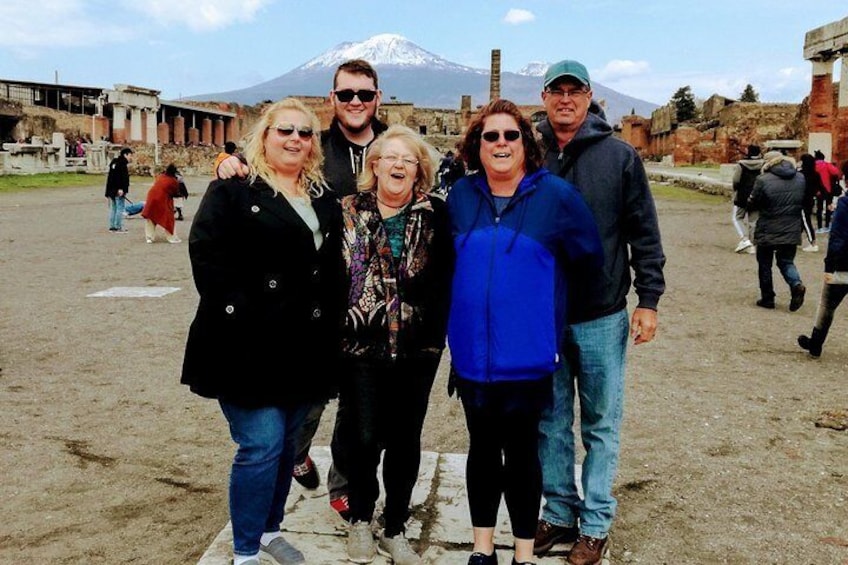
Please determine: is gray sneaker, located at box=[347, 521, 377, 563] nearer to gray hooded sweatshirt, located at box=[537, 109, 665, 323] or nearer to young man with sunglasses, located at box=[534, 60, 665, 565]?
young man with sunglasses, located at box=[534, 60, 665, 565]

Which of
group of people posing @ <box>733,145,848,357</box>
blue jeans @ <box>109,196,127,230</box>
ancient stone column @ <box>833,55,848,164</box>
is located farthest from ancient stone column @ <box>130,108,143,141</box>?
group of people posing @ <box>733,145,848,357</box>

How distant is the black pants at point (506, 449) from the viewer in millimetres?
3135

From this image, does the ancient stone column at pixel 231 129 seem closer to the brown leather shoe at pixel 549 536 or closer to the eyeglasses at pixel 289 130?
the eyeglasses at pixel 289 130

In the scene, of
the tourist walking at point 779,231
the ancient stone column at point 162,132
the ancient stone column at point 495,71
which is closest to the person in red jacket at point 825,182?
the tourist walking at point 779,231

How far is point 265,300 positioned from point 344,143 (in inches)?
42.3

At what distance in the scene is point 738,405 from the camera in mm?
6223

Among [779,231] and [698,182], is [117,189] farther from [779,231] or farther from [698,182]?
[698,182]

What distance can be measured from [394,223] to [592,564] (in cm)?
172

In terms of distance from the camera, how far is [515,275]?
3.08 m

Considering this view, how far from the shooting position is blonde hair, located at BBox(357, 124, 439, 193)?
3.30 m

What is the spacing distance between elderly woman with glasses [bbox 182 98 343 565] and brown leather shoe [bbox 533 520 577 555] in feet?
3.96

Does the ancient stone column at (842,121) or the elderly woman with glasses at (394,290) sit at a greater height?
the ancient stone column at (842,121)

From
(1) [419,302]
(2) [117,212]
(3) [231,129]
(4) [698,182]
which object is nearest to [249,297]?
(1) [419,302]

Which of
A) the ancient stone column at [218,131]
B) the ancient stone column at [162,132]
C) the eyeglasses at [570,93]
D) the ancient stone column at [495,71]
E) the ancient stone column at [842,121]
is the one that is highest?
the ancient stone column at [495,71]
